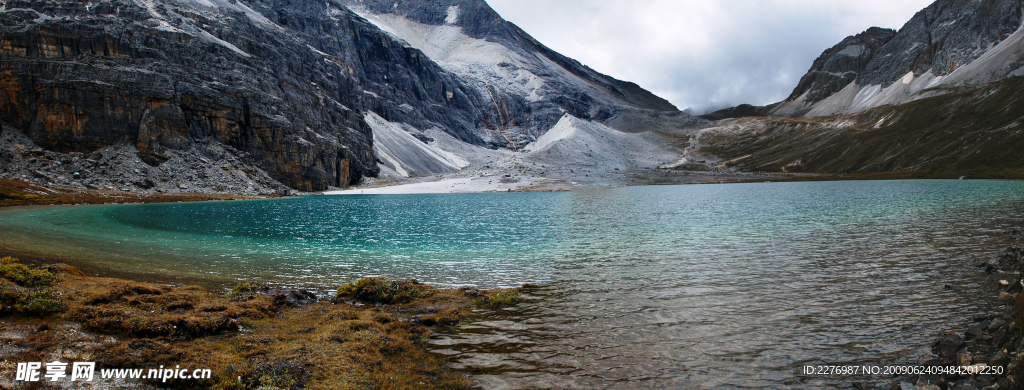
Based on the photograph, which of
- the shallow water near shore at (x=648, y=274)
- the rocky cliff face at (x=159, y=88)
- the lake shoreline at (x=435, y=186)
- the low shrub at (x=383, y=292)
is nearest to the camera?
the shallow water near shore at (x=648, y=274)

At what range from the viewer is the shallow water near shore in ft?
38.4

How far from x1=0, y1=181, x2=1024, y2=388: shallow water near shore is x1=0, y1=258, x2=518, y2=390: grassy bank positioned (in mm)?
1593

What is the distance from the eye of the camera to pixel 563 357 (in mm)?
11906

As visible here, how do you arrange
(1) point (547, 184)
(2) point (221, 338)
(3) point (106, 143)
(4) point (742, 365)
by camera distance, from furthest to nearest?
(1) point (547, 184) < (3) point (106, 143) < (2) point (221, 338) < (4) point (742, 365)

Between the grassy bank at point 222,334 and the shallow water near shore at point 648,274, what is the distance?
159 centimetres

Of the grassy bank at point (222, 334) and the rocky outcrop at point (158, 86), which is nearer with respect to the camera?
the grassy bank at point (222, 334)

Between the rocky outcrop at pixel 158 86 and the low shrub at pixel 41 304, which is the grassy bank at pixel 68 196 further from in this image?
the low shrub at pixel 41 304

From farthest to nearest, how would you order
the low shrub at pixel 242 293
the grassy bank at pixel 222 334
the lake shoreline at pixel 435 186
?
1. the lake shoreline at pixel 435 186
2. the low shrub at pixel 242 293
3. the grassy bank at pixel 222 334

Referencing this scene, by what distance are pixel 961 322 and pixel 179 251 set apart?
37.5m

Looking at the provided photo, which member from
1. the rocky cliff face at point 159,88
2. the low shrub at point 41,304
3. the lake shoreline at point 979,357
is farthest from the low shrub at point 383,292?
the rocky cliff face at point 159,88

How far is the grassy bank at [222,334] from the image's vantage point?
9805 mm

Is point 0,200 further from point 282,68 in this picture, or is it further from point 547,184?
A: point 547,184

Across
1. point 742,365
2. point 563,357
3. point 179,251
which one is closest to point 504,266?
point 563,357

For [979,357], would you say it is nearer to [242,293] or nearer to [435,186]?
[242,293]
